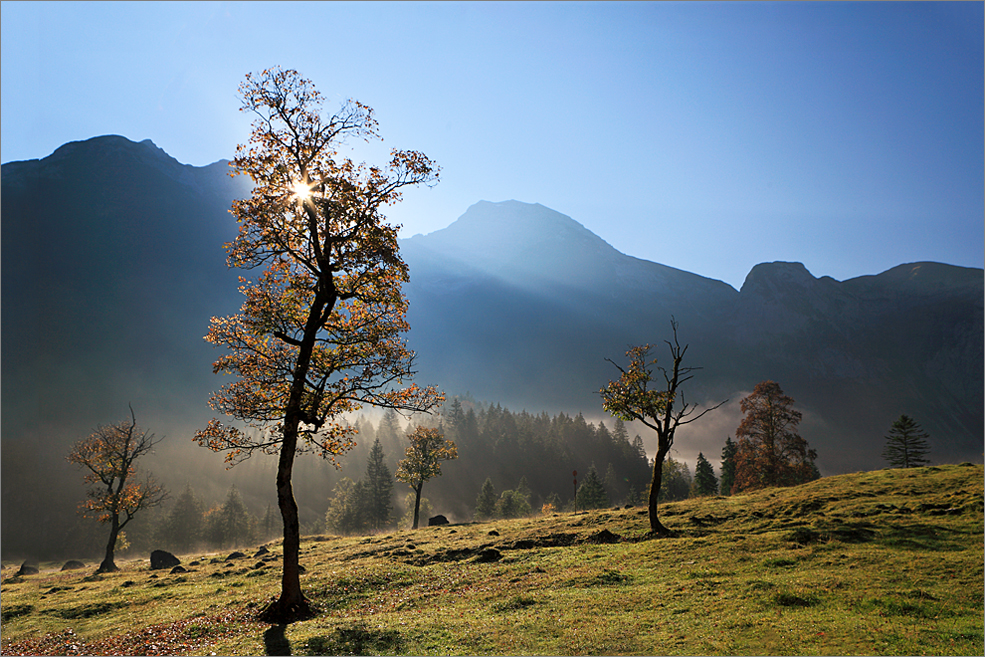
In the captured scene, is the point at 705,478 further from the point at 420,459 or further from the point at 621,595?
the point at 621,595

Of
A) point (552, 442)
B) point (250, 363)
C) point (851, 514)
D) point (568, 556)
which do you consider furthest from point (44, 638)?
point (552, 442)

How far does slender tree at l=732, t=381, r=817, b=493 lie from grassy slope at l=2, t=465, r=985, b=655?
1109 inches

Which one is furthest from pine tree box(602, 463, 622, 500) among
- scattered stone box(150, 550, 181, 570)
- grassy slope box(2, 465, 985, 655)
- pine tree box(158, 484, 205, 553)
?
scattered stone box(150, 550, 181, 570)

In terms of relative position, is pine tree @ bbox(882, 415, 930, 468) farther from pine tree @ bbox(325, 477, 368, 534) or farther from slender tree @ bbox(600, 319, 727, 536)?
pine tree @ bbox(325, 477, 368, 534)

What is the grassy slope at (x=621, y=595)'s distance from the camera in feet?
44.1

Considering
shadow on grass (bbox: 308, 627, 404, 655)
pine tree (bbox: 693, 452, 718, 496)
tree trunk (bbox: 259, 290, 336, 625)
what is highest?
tree trunk (bbox: 259, 290, 336, 625)

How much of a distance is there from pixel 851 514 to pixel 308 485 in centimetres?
20534

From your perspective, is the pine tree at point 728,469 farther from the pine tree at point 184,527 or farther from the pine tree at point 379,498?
the pine tree at point 184,527

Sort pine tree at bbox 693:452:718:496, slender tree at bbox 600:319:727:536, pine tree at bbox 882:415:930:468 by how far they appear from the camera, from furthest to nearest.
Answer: pine tree at bbox 693:452:718:496
pine tree at bbox 882:415:930:468
slender tree at bbox 600:319:727:536

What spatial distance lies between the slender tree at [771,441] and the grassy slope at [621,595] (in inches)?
1109

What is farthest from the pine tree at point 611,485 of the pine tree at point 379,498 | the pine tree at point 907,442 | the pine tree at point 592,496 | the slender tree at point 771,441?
the slender tree at point 771,441

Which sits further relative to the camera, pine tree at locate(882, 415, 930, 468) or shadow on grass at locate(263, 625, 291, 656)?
pine tree at locate(882, 415, 930, 468)

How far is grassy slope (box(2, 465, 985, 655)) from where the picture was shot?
13430 millimetres

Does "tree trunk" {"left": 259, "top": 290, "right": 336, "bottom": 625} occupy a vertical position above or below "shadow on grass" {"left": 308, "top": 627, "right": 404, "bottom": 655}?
above
